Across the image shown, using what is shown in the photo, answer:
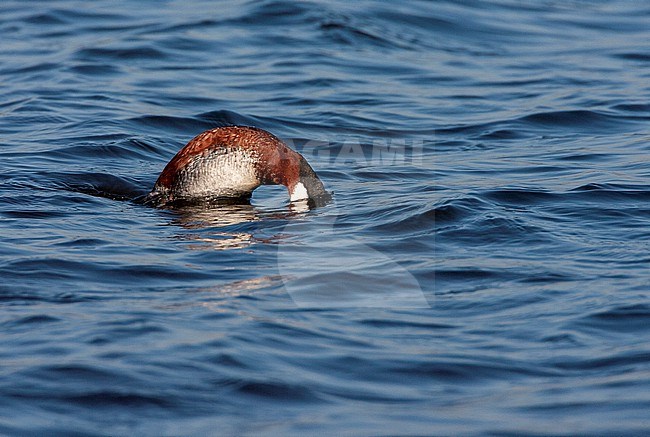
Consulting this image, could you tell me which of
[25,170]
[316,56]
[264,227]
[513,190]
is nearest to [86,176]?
[25,170]

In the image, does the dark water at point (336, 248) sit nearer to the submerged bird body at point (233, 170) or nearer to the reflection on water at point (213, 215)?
the reflection on water at point (213, 215)

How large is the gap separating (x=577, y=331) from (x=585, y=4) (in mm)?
14411

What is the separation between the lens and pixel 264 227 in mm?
8273

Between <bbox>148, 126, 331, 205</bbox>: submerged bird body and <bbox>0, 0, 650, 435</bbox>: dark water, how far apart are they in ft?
0.67

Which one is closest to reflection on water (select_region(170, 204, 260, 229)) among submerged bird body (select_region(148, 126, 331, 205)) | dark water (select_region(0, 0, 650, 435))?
dark water (select_region(0, 0, 650, 435))

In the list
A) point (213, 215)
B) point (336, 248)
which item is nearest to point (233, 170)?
point (213, 215)

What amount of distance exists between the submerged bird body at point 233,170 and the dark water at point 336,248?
20 centimetres

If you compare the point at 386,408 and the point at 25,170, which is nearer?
the point at 386,408

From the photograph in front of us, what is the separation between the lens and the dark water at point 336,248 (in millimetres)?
5176

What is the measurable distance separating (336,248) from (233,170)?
5.49ft

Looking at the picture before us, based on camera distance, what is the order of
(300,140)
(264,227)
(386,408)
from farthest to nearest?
1. (300,140)
2. (264,227)
3. (386,408)

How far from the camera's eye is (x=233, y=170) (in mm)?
8961

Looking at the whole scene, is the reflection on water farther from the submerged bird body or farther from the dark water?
the submerged bird body

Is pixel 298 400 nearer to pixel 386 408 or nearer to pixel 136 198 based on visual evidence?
pixel 386 408
